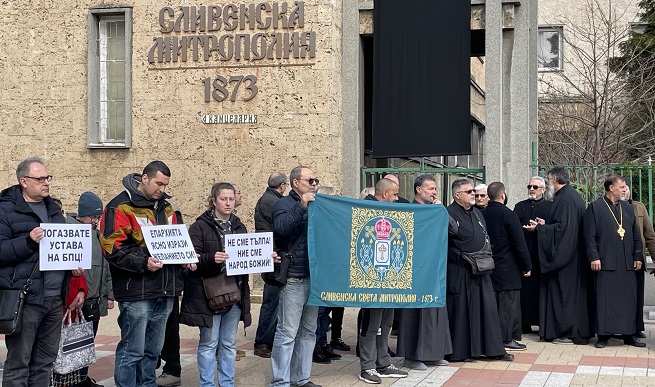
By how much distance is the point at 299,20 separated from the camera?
1565 cm

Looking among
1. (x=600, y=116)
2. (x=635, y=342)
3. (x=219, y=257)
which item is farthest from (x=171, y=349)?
(x=600, y=116)

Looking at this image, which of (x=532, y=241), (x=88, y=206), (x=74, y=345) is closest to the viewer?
(x=74, y=345)

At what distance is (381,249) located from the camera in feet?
31.7

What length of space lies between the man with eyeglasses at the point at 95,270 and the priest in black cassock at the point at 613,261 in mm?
6220

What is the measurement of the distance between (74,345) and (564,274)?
666 cm

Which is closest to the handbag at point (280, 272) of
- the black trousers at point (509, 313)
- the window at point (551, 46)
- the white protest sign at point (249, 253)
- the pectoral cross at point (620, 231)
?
the white protest sign at point (249, 253)

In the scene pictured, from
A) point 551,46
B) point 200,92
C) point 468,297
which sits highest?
point 551,46

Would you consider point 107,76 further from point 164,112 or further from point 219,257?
point 219,257

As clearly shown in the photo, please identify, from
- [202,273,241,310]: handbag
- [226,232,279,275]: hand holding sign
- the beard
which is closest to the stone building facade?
the beard

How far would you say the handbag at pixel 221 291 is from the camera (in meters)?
8.27

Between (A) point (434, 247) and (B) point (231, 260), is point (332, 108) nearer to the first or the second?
(A) point (434, 247)

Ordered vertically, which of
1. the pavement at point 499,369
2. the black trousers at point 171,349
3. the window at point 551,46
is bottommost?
the pavement at point 499,369

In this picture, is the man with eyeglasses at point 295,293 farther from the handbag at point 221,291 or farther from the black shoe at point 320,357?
the black shoe at point 320,357

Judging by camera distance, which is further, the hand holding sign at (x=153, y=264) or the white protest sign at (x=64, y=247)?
the hand holding sign at (x=153, y=264)
